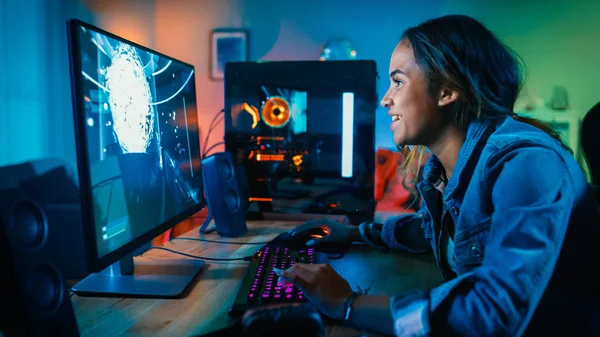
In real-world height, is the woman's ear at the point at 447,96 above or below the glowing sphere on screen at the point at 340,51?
below

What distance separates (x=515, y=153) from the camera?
711mm

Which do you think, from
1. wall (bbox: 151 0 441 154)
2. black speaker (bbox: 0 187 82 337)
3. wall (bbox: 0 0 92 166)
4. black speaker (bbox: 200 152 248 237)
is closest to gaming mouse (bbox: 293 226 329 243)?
black speaker (bbox: 200 152 248 237)

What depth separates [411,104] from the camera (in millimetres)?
932

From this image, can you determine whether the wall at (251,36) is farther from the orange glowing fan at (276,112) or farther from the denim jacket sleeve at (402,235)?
the denim jacket sleeve at (402,235)

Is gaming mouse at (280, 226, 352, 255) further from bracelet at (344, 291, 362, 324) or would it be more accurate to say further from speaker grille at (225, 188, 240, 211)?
bracelet at (344, 291, 362, 324)

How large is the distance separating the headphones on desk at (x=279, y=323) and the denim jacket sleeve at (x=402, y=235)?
2.67 ft

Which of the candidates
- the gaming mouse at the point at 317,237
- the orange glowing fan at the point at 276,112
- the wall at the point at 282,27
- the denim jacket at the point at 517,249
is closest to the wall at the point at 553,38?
the wall at the point at 282,27

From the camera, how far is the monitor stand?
87 centimetres

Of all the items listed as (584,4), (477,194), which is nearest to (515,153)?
(477,194)

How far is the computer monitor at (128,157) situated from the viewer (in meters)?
0.73

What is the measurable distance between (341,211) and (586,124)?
3.24ft

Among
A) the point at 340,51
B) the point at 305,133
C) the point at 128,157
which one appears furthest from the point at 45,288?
the point at 340,51

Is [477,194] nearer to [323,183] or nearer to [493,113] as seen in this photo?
[493,113]

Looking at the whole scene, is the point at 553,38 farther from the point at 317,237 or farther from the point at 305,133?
the point at 317,237
